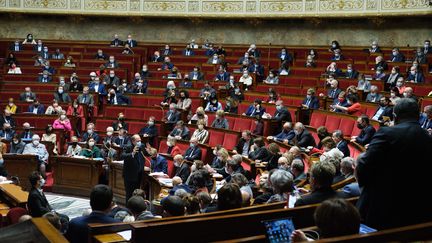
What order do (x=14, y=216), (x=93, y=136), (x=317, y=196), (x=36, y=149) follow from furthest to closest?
1. (x=93, y=136)
2. (x=36, y=149)
3. (x=14, y=216)
4. (x=317, y=196)

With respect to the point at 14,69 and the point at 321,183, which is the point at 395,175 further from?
the point at 14,69

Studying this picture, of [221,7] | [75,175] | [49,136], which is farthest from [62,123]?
[221,7]

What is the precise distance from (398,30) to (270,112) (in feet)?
18.5

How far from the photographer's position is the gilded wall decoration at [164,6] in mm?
16391

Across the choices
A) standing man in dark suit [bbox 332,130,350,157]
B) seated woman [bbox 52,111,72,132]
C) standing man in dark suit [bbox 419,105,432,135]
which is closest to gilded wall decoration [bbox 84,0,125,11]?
seated woman [bbox 52,111,72,132]

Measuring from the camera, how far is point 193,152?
339 inches

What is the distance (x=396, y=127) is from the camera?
2555 mm

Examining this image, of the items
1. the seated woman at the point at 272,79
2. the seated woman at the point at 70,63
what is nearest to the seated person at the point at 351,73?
the seated woman at the point at 272,79

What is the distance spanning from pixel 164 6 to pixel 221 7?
1.59 m

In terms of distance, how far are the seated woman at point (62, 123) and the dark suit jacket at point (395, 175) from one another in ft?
29.4

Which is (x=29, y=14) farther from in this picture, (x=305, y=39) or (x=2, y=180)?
(x=2, y=180)

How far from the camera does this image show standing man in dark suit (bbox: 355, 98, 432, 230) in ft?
8.24

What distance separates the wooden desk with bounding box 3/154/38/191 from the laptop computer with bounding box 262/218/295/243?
24.5 feet

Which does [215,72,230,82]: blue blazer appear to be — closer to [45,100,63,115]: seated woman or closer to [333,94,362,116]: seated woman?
[45,100,63,115]: seated woman
